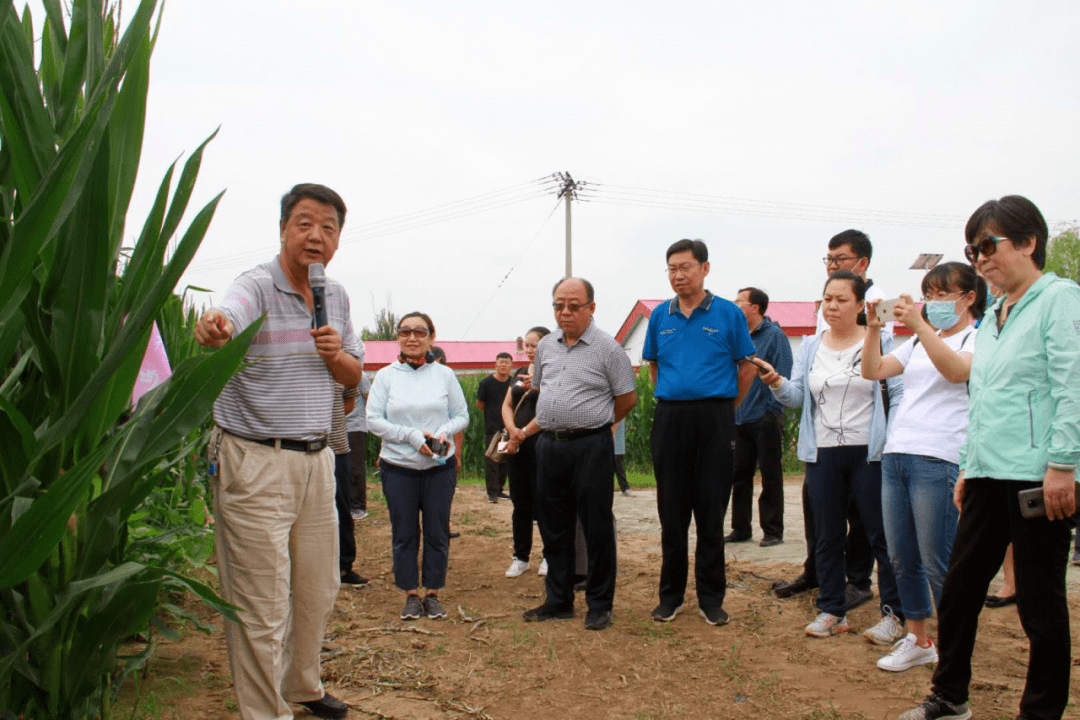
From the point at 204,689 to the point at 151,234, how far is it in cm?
272

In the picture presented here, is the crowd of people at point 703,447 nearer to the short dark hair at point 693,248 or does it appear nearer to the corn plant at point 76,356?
the short dark hair at point 693,248

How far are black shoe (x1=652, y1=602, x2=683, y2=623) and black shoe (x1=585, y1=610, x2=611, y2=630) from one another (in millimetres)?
296

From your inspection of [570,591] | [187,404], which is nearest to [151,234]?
[187,404]

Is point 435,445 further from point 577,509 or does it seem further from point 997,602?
point 997,602

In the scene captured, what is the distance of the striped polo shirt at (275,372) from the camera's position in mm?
3199

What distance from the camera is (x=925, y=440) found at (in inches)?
152

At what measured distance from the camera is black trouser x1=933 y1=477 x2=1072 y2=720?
9.73 feet

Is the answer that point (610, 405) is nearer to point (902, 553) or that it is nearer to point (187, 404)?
point (902, 553)

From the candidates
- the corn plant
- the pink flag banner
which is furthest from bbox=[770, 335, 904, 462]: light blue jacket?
the corn plant

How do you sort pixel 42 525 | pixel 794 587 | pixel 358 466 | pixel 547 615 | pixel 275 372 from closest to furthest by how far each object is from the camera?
pixel 42 525 < pixel 275 372 < pixel 547 615 < pixel 794 587 < pixel 358 466

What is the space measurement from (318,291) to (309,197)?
0.46 m

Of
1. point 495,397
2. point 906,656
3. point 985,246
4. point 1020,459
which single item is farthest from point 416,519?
point 495,397

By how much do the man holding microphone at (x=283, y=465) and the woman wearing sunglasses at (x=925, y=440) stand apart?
8.18 feet

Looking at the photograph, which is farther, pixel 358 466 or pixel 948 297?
pixel 358 466
